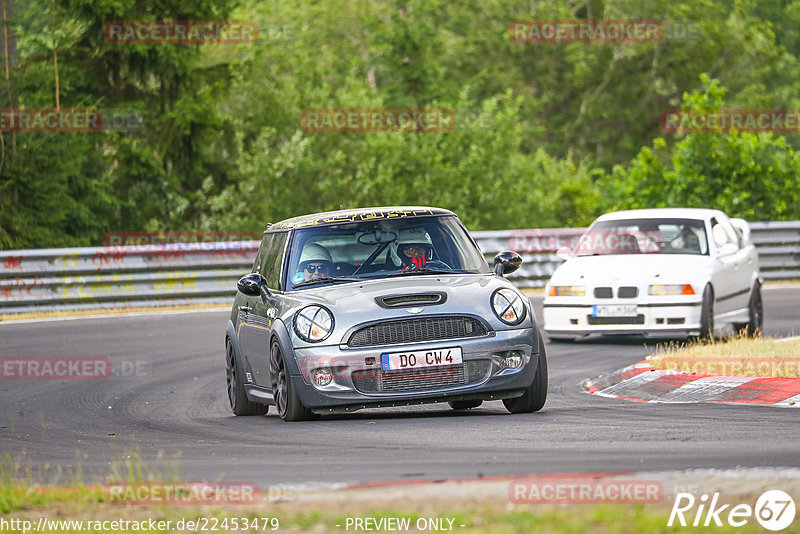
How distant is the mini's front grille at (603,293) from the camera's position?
16.0 m

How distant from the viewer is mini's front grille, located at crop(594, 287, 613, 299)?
16.0m

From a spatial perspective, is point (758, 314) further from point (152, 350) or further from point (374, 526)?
point (374, 526)

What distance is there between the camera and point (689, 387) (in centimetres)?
1153

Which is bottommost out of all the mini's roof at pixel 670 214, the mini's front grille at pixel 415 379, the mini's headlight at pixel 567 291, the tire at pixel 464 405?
the tire at pixel 464 405

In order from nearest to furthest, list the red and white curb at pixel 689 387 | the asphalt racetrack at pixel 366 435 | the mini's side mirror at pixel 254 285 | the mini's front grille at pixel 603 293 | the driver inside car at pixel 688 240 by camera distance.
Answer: the asphalt racetrack at pixel 366 435 → the red and white curb at pixel 689 387 → the mini's side mirror at pixel 254 285 → the mini's front grille at pixel 603 293 → the driver inside car at pixel 688 240

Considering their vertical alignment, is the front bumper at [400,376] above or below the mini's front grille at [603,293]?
above

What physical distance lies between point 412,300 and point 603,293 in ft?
21.0

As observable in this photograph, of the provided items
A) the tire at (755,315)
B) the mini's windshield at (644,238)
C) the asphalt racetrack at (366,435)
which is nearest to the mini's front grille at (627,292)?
the asphalt racetrack at (366,435)

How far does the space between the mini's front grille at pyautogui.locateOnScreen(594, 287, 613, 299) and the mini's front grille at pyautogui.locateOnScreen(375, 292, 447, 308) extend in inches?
245

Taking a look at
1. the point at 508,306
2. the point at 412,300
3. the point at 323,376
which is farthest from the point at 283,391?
the point at 508,306

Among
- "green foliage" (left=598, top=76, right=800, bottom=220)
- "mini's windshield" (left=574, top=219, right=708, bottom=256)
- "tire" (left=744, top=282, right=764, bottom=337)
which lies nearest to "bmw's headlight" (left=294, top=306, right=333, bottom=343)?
"mini's windshield" (left=574, top=219, right=708, bottom=256)

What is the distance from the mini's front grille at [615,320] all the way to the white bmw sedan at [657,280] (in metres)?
0.01

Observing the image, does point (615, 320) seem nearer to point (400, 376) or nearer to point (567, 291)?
point (567, 291)

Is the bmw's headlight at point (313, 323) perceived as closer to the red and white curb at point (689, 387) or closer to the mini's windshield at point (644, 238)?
the red and white curb at point (689, 387)
